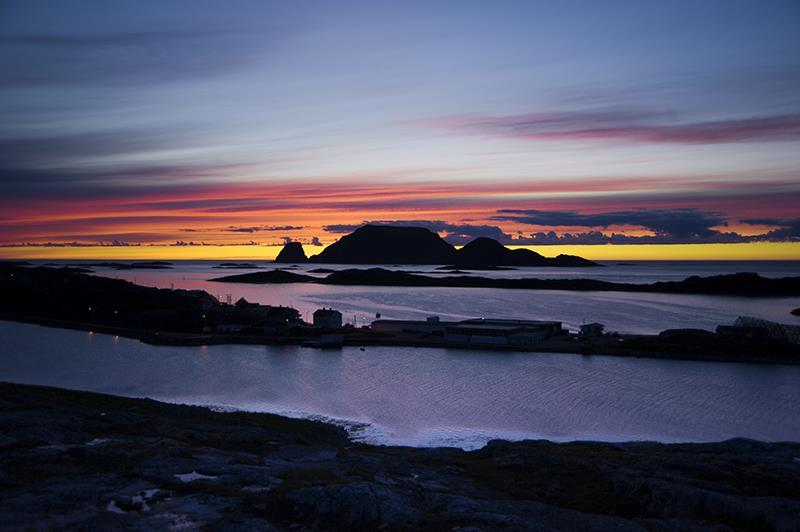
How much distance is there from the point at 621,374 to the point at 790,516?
26924 mm

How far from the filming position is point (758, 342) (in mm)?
42125

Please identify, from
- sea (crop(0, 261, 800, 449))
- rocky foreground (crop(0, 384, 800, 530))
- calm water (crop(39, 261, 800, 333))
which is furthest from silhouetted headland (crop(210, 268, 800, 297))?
rocky foreground (crop(0, 384, 800, 530))

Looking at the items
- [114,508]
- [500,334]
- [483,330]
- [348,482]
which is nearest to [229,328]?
[483,330]

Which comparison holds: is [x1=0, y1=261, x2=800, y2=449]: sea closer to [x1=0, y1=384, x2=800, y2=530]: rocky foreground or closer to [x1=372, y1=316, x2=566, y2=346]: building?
[x1=372, y1=316, x2=566, y2=346]: building

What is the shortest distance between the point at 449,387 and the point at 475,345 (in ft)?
50.4

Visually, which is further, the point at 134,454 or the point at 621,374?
the point at 621,374

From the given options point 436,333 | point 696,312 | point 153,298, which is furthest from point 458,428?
point 696,312

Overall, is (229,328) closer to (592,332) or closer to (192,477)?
(592,332)

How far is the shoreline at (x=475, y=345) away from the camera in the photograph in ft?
133

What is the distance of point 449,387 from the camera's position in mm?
30922

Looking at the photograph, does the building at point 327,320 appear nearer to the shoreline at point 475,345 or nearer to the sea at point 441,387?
the shoreline at point 475,345

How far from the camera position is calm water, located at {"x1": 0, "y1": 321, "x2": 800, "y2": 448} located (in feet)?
76.3

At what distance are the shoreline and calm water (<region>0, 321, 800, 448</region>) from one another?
1410 mm

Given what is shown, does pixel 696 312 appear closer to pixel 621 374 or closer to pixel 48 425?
pixel 621 374
